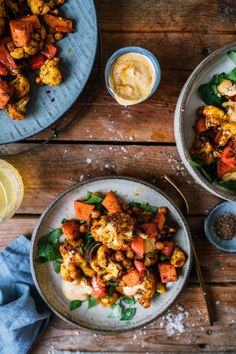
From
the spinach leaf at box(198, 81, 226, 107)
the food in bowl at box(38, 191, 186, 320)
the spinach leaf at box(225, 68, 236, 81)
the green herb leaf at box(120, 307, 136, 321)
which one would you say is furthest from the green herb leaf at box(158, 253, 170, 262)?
the spinach leaf at box(225, 68, 236, 81)

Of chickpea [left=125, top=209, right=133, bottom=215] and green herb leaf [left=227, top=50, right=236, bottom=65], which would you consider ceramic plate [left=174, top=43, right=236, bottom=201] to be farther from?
chickpea [left=125, top=209, right=133, bottom=215]

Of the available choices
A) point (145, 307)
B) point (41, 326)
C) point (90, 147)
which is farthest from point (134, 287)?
point (90, 147)

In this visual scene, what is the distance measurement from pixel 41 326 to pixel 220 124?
1133mm

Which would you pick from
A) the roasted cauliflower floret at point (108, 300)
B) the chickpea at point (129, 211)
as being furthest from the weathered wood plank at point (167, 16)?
the roasted cauliflower floret at point (108, 300)

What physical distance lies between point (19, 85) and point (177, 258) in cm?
91

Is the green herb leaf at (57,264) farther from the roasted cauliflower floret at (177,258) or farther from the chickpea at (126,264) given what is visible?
the roasted cauliflower floret at (177,258)

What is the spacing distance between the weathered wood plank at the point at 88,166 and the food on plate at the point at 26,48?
28 centimetres

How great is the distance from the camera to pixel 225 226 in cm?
208

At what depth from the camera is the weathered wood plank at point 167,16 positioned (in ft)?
6.73

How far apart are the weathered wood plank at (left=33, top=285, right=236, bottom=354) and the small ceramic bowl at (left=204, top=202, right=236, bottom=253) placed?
198 mm

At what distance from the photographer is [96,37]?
185 cm

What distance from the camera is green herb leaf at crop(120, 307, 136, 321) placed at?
6.71 feet

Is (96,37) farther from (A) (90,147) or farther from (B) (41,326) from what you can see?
(B) (41,326)

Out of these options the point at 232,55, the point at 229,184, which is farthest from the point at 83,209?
the point at 232,55
